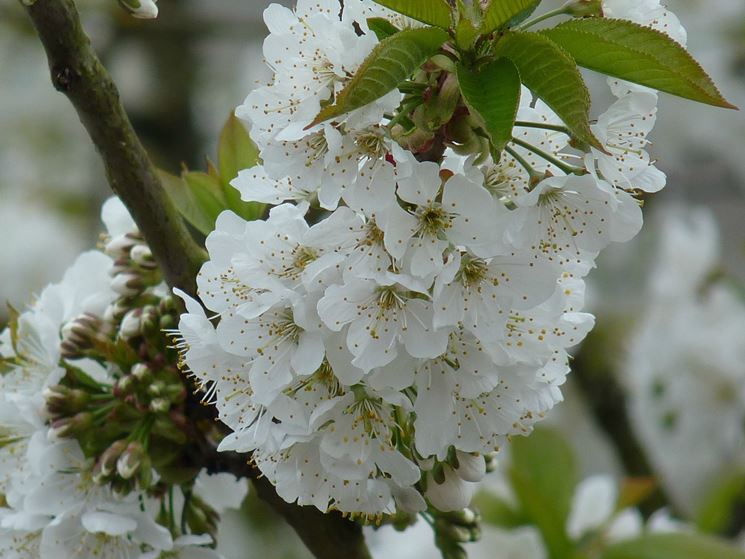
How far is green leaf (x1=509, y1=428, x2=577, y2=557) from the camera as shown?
1837 mm

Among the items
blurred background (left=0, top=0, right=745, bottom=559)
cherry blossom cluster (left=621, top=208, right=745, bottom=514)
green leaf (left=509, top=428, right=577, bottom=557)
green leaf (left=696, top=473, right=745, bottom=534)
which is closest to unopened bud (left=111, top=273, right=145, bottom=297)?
green leaf (left=509, top=428, right=577, bottom=557)

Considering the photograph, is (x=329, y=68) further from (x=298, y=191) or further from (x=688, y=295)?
(x=688, y=295)

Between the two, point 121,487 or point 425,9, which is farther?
point 121,487

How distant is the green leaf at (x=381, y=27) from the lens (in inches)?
34.8

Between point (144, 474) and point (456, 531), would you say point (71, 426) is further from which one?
point (456, 531)

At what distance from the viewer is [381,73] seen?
2.62ft

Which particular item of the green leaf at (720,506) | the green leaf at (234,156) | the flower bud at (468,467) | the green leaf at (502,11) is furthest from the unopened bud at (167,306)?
the green leaf at (720,506)

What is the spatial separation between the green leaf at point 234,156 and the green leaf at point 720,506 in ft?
5.30

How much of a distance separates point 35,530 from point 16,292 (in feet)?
9.07

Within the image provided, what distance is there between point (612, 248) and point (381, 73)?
3.82 m

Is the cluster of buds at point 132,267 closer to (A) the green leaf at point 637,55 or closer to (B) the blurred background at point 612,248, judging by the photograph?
(A) the green leaf at point 637,55

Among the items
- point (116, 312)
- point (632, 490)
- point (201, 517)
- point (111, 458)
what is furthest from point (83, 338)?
point (632, 490)

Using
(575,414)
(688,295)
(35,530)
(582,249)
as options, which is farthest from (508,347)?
(575,414)

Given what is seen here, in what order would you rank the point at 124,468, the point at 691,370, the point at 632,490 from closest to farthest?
the point at 124,468
the point at 632,490
the point at 691,370
